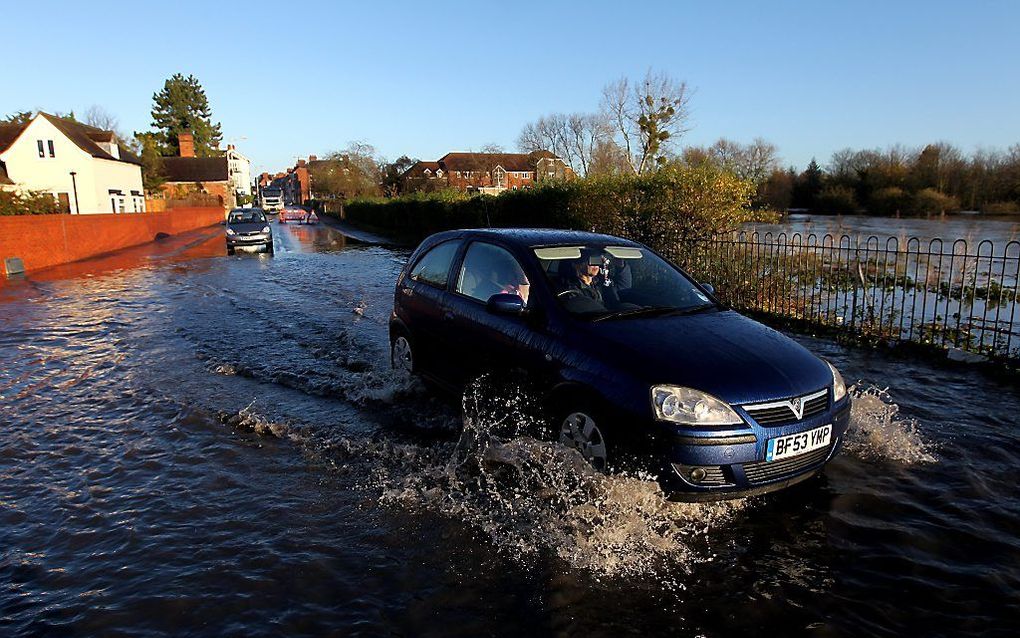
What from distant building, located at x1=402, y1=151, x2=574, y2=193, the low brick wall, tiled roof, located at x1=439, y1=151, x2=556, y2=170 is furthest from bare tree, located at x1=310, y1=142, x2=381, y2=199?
the low brick wall

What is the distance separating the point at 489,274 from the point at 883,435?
3430 mm

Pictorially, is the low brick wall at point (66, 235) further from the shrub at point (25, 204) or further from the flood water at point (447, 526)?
the flood water at point (447, 526)

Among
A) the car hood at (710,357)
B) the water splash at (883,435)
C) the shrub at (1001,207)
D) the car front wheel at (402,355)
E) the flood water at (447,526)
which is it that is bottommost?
the flood water at (447,526)

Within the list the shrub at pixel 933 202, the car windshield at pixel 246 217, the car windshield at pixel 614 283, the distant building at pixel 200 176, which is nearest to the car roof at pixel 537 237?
the car windshield at pixel 614 283

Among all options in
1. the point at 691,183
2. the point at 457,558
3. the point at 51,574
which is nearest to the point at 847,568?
the point at 457,558

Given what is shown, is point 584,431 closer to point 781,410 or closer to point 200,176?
point 781,410

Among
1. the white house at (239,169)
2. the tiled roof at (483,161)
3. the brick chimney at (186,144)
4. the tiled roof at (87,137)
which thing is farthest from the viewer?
the white house at (239,169)

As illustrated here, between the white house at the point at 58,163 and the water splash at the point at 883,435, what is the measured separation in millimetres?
50968

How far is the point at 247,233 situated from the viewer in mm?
25578

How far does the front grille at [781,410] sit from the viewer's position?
11.3 ft

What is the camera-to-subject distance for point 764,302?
34.7ft

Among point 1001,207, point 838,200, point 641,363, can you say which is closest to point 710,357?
point 641,363

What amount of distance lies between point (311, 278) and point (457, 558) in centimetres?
1478

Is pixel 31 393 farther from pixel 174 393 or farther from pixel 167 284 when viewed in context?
pixel 167 284
